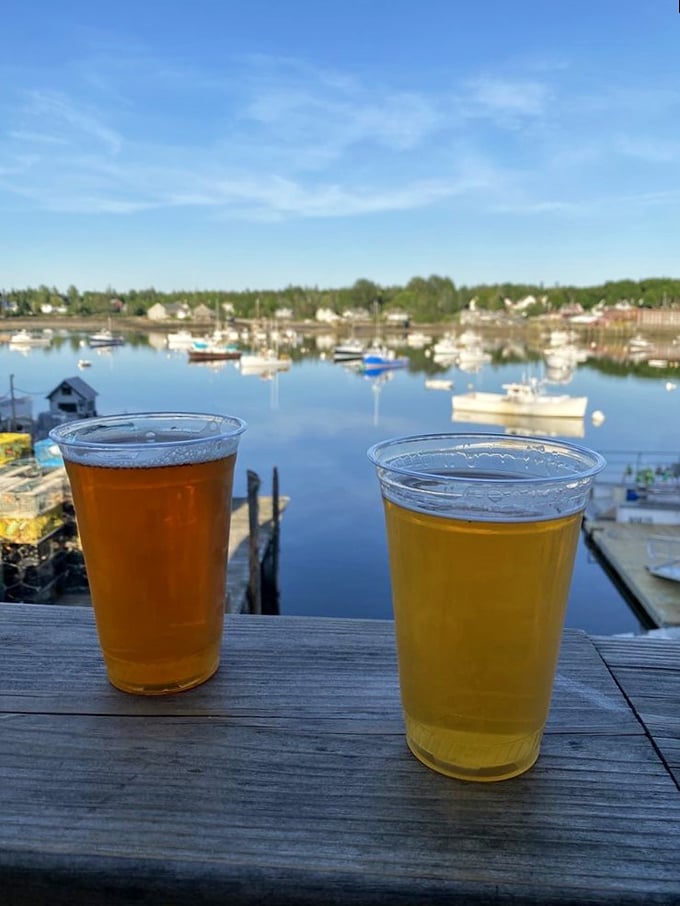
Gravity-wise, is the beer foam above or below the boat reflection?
above

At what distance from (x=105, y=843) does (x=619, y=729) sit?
1.32ft

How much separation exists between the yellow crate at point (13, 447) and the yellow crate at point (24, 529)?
1136mm

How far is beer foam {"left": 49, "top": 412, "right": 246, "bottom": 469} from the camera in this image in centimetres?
52

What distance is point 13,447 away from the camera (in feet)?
26.3

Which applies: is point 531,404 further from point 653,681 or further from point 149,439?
point 149,439

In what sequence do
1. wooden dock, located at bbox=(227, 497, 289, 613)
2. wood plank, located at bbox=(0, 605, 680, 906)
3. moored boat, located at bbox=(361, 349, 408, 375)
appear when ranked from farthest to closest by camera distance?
moored boat, located at bbox=(361, 349, 408, 375), wooden dock, located at bbox=(227, 497, 289, 613), wood plank, located at bbox=(0, 605, 680, 906)

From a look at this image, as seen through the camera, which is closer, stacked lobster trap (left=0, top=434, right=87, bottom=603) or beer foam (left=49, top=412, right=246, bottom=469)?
beer foam (left=49, top=412, right=246, bottom=469)

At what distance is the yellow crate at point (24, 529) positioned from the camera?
21.9 feet

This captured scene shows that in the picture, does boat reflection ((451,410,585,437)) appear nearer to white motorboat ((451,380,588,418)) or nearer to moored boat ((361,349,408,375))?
white motorboat ((451,380,588,418))

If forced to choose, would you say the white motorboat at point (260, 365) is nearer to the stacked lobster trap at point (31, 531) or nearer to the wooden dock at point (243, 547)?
the wooden dock at point (243, 547)

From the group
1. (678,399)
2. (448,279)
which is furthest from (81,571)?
(448,279)

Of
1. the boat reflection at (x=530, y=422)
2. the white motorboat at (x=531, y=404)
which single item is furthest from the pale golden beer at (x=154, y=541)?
the white motorboat at (x=531, y=404)

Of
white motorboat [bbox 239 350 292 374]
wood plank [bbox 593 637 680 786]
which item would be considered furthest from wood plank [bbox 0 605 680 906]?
white motorboat [bbox 239 350 292 374]

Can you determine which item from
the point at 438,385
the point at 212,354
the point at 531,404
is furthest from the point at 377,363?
the point at 531,404
